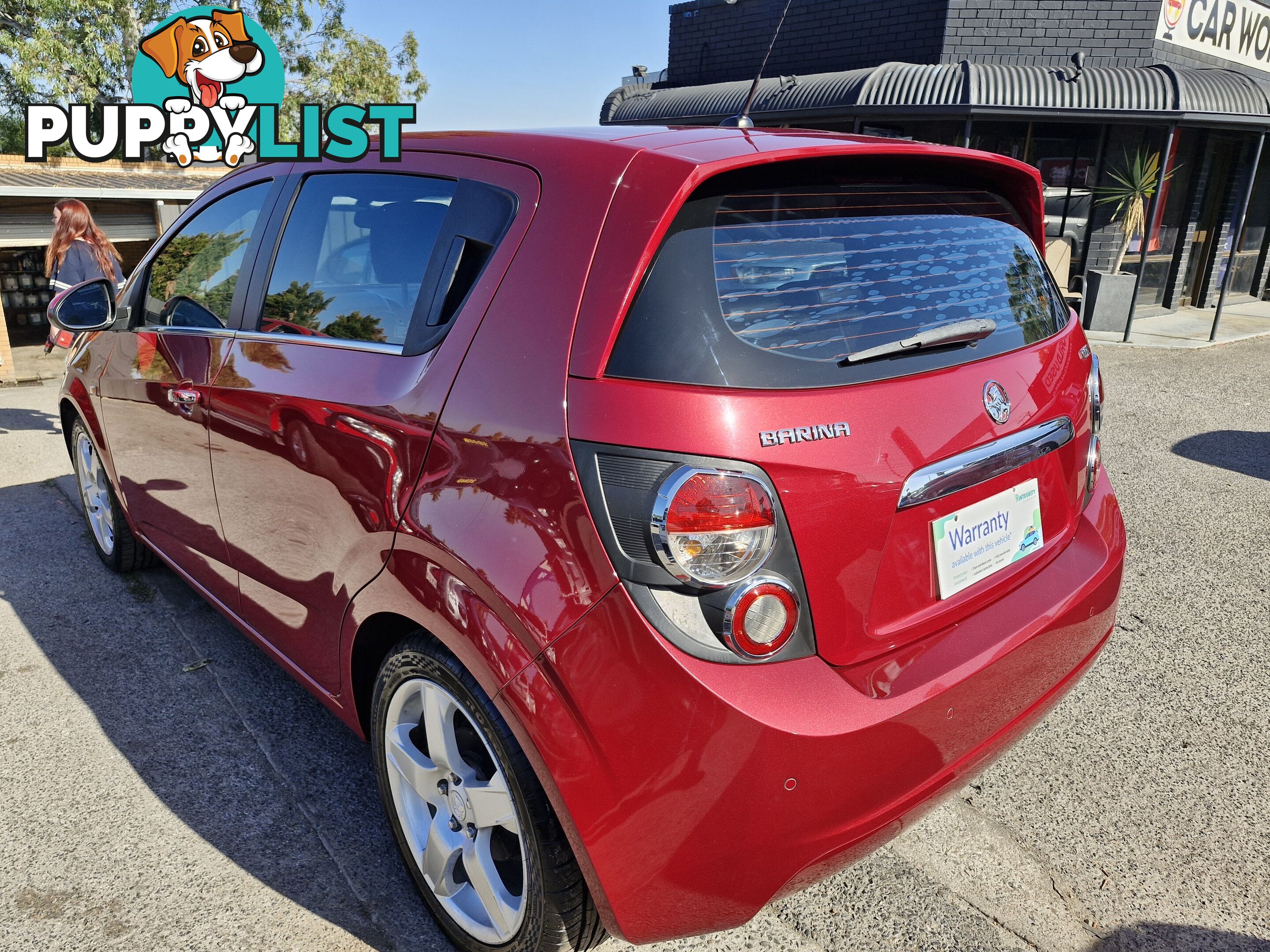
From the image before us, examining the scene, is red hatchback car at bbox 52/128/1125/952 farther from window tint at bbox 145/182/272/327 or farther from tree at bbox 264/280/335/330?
window tint at bbox 145/182/272/327

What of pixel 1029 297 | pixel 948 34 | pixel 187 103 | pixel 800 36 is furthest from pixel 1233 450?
pixel 187 103

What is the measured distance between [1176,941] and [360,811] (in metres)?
2.12

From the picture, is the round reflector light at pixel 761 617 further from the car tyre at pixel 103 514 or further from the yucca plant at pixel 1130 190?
the yucca plant at pixel 1130 190

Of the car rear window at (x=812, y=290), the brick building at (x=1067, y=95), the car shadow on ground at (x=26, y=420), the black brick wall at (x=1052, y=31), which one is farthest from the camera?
the black brick wall at (x=1052, y=31)

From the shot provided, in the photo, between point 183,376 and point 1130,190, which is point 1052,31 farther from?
point 183,376

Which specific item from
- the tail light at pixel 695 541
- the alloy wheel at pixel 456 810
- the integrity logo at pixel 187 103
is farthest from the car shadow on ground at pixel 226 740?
the integrity logo at pixel 187 103

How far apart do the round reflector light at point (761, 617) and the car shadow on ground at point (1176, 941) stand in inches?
49.3

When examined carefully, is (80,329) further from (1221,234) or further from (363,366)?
(1221,234)

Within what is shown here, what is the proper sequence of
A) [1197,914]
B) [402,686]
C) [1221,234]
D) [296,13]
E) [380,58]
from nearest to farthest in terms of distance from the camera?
[402,686]
[1197,914]
[1221,234]
[296,13]
[380,58]

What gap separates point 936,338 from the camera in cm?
190

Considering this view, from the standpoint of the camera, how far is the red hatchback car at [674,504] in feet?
5.19

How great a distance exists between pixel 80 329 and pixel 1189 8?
15.3m

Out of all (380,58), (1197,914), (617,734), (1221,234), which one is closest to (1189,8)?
(1221,234)

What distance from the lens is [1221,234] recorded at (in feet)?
47.5
